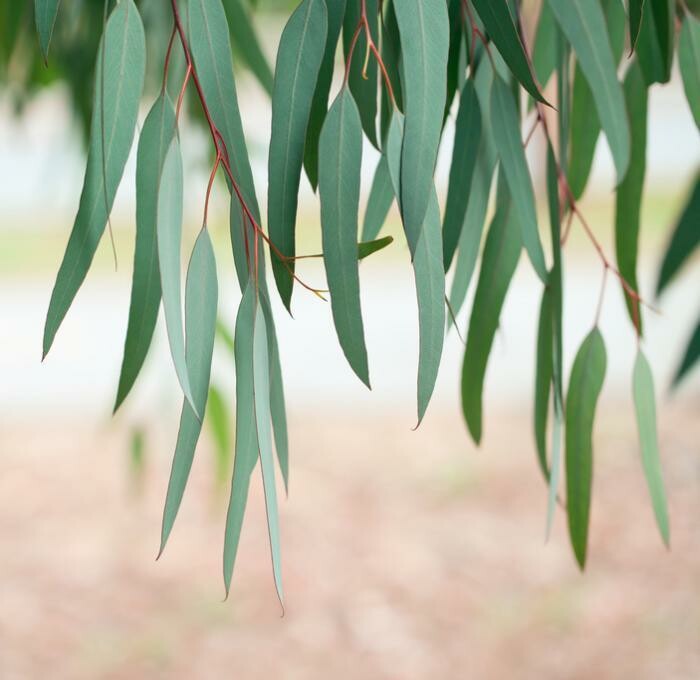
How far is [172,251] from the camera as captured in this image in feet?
1.61

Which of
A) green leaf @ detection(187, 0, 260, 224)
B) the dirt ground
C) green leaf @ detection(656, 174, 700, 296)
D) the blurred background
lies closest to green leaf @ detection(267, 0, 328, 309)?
green leaf @ detection(187, 0, 260, 224)

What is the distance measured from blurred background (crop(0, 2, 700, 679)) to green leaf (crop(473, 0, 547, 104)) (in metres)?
0.59

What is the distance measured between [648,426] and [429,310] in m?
0.31

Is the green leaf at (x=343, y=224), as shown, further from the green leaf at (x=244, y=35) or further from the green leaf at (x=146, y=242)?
the green leaf at (x=244, y=35)

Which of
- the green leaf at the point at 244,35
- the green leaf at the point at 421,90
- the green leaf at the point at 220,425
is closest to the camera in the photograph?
the green leaf at the point at 421,90

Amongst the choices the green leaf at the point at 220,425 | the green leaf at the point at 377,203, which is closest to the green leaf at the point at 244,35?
the green leaf at the point at 377,203

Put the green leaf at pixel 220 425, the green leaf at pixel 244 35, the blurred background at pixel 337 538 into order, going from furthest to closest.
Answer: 1. the blurred background at pixel 337 538
2. the green leaf at pixel 220 425
3. the green leaf at pixel 244 35

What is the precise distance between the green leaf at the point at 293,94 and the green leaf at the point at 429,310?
0.07 meters

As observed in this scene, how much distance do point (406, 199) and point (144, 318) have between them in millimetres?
161

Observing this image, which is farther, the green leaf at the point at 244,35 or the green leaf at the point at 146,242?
the green leaf at the point at 244,35

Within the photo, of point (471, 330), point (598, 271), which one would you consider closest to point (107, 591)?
point (471, 330)

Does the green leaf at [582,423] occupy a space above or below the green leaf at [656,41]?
below

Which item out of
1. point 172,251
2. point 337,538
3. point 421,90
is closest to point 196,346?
point 172,251

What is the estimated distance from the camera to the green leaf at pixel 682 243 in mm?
741
